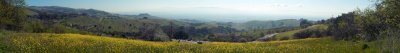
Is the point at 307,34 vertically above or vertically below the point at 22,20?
below

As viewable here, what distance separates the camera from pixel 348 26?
74312 mm

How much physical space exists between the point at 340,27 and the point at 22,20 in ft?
171

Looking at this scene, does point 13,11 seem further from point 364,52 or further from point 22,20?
point 364,52

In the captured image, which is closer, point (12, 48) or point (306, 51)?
point (12, 48)

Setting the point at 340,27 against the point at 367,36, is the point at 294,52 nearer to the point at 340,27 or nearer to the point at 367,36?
the point at 367,36

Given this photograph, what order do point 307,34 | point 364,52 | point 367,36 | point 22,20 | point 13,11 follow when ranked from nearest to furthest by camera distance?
point 364,52 → point 367,36 → point 13,11 → point 22,20 → point 307,34

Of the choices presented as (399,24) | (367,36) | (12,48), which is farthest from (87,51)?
(367,36)

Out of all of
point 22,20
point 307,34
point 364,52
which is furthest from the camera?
point 307,34

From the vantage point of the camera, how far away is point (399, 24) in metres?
27.5

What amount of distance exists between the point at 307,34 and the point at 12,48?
458 feet

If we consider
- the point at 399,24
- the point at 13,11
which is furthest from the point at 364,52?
the point at 13,11

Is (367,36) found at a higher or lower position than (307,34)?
higher

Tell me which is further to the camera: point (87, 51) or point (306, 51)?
point (306, 51)

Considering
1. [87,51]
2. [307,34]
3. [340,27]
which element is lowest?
[307,34]
